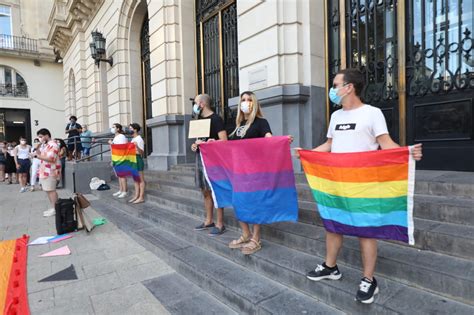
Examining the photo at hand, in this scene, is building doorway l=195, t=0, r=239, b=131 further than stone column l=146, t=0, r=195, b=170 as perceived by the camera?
No

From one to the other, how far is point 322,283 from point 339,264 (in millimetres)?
404

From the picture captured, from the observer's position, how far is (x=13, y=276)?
394 cm

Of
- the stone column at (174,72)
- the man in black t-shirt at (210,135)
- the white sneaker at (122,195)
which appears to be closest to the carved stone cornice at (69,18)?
the stone column at (174,72)

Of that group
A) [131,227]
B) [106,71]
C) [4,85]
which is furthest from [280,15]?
[4,85]

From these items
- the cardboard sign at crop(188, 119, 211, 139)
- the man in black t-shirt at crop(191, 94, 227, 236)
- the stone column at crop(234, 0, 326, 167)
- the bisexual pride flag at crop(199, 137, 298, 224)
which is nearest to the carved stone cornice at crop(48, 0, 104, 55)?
the stone column at crop(234, 0, 326, 167)

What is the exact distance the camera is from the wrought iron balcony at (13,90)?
2377 centimetres

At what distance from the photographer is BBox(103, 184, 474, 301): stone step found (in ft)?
7.82

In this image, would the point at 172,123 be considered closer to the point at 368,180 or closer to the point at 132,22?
the point at 132,22

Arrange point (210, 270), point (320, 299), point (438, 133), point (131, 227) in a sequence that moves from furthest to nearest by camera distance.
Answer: point (131, 227) → point (438, 133) → point (210, 270) → point (320, 299)

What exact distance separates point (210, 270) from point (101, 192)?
6.61 metres

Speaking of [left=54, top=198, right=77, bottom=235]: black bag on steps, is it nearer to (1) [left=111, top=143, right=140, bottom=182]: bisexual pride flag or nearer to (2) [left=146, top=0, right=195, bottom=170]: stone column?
(1) [left=111, top=143, right=140, bottom=182]: bisexual pride flag

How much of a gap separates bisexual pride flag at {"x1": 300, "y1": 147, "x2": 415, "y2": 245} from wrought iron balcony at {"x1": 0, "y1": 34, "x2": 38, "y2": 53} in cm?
2876

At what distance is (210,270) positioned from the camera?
140 inches

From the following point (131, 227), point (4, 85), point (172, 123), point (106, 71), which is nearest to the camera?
point (131, 227)
